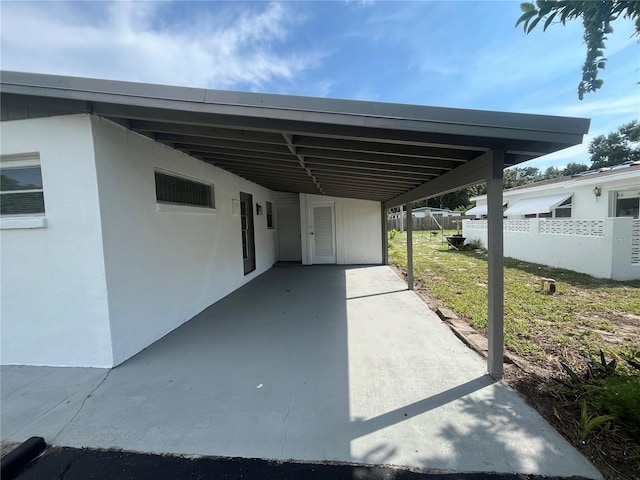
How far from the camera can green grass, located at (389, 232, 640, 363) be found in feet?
12.3

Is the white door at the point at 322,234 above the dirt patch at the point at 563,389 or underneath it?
above

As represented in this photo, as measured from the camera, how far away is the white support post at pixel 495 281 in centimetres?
290

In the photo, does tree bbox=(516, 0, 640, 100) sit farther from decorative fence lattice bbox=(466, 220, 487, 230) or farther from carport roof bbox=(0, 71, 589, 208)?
decorative fence lattice bbox=(466, 220, 487, 230)

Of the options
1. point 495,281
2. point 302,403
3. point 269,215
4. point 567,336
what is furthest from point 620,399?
point 269,215

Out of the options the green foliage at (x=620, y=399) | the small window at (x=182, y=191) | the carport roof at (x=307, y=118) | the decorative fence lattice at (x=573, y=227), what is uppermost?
the carport roof at (x=307, y=118)

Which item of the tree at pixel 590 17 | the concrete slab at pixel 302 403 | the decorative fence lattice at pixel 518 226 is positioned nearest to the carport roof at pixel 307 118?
the tree at pixel 590 17

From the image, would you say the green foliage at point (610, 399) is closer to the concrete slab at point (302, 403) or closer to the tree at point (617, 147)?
the concrete slab at point (302, 403)

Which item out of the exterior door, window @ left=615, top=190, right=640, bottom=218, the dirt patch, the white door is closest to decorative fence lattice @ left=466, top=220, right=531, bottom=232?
window @ left=615, top=190, right=640, bottom=218

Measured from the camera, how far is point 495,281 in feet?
9.76

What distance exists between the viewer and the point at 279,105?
2539 mm

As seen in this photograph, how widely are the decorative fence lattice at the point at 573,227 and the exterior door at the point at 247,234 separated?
9.21 m

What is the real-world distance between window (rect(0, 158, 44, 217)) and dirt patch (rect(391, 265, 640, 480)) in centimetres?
536

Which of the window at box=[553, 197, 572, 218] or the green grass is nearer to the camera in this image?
the green grass

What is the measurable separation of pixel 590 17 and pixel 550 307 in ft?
15.4
